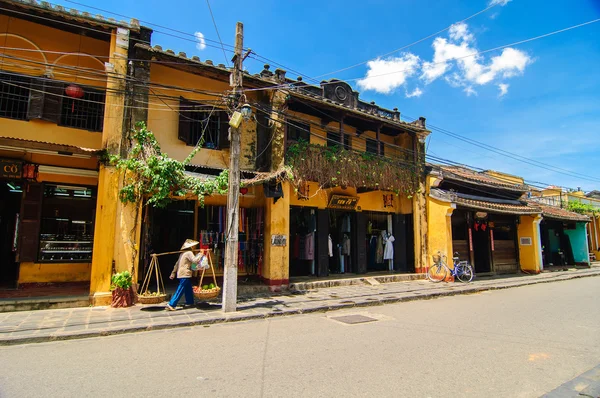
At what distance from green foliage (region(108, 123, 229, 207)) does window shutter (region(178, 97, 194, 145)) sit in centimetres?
162

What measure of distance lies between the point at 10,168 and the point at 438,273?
52.8 feet

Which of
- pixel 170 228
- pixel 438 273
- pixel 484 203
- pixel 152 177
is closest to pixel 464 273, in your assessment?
pixel 438 273

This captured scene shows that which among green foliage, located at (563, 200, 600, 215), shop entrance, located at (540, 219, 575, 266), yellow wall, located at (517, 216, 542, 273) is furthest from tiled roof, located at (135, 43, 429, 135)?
green foliage, located at (563, 200, 600, 215)

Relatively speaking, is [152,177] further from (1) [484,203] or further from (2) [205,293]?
(1) [484,203]

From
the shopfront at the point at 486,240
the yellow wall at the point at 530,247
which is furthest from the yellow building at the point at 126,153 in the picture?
the yellow wall at the point at 530,247

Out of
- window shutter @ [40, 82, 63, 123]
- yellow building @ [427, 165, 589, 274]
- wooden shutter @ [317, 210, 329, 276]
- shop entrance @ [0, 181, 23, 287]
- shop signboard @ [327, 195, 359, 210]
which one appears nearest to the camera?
window shutter @ [40, 82, 63, 123]

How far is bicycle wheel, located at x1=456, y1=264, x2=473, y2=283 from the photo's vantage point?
15120mm

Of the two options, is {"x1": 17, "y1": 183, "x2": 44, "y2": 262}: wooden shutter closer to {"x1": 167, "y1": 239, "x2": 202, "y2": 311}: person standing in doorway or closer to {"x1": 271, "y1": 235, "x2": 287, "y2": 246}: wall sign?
{"x1": 167, "y1": 239, "x2": 202, "y2": 311}: person standing in doorway

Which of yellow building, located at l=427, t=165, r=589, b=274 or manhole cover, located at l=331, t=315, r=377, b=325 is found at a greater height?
yellow building, located at l=427, t=165, r=589, b=274

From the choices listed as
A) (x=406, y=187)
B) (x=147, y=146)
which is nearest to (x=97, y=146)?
(x=147, y=146)

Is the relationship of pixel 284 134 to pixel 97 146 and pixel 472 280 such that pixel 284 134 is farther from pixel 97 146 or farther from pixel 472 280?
pixel 472 280

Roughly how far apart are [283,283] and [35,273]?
7.70 m

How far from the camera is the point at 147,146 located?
9469mm

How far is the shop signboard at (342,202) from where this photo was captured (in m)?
14.3
